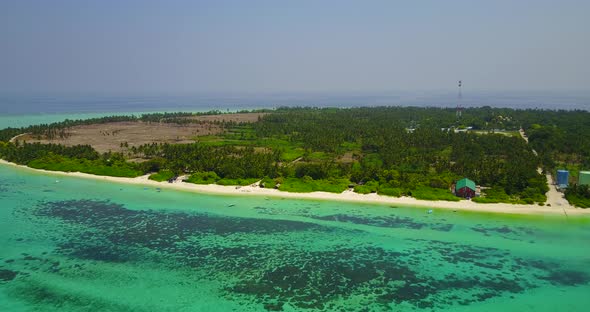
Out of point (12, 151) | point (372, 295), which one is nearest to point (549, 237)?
point (372, 295)

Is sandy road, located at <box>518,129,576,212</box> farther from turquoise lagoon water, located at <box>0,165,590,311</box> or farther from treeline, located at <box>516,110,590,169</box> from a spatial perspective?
treeline, located at <box>516,110,590,169</box>

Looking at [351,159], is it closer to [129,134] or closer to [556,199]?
[556,199]

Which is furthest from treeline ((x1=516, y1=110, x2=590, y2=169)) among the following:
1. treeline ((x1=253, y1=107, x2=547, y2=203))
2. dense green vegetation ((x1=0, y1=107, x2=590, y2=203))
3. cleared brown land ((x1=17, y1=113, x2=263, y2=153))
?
cleared brown land ((x1=17, y1=113, x2=263, y2=153))

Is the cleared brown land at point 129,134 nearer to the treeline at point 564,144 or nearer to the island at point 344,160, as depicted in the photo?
the island at point 344,160

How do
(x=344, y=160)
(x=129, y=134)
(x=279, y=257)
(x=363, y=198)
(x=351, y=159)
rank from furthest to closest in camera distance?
(x=129, y=134) < (x=351, y=159) < (x=344, y=160) < (x=363, y=198) < (x=279, y=257)

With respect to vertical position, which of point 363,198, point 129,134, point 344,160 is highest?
point 129,134

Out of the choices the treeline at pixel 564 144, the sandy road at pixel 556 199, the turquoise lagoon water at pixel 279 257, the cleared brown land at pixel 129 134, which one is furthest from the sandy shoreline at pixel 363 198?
the cleared brown land at pixel 129 134

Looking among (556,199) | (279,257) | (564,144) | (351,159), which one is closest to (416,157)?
(351,159)
